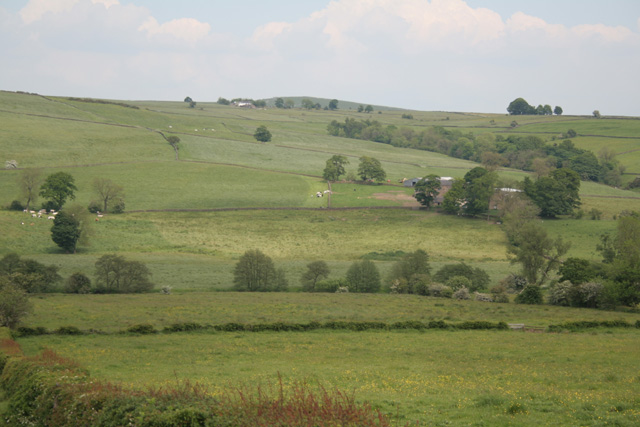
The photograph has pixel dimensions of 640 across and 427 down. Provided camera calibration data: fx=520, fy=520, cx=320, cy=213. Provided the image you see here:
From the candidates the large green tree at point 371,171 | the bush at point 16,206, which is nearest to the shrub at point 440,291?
the large green tree at point 371,171

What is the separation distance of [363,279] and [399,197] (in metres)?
55.7

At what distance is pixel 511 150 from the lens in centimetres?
15850

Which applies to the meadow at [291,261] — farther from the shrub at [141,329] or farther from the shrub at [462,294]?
the shrub at [462,294]

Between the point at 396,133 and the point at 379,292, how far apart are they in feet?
487

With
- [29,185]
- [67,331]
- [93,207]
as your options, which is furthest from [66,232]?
[67,331]

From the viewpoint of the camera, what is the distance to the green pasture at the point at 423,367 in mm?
16203

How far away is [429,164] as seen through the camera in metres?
144

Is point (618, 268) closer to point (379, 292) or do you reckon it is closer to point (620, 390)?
point (379, 292)

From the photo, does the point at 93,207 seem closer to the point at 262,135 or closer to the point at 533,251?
the point at 533,251

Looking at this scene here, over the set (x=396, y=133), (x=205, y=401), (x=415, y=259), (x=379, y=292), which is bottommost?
(x=379, y=292)

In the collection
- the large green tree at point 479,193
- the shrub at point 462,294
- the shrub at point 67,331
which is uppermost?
the large green tree at point 479,193

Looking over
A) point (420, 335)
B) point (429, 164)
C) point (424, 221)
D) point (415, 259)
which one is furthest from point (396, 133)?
point (420, 335)

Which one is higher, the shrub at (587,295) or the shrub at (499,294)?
the shrub at (587,295)

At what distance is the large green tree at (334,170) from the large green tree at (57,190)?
5231cm
